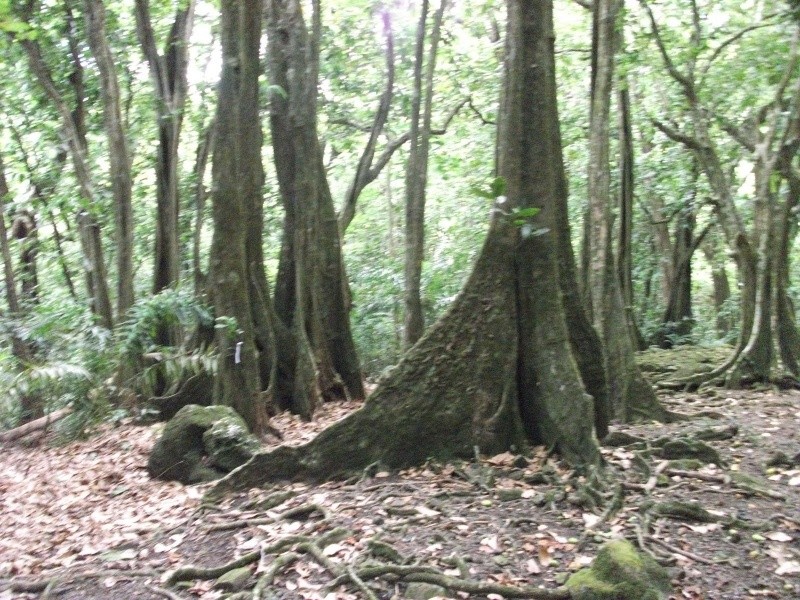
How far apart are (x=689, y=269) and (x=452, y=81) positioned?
7319mm

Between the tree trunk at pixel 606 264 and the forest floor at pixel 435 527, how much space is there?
1.26 metres

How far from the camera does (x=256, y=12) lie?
33.2 ft

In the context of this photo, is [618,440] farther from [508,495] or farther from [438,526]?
[438,526]

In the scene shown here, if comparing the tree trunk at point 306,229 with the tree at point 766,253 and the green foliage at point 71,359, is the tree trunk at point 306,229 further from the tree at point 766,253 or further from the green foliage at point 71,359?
the tree at point 766,253

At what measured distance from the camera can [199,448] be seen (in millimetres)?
8195

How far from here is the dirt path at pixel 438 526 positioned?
5027mm

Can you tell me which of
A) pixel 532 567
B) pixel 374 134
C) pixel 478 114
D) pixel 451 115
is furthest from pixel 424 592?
pixel 451 115

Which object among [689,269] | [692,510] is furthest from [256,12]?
[689,269]

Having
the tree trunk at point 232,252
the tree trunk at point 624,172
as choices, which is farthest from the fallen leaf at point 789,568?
the tree trunk at point 624,172

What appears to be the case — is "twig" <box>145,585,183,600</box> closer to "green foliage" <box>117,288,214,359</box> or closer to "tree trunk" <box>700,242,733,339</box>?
"green foliage" <box>117,288,214,359</box>

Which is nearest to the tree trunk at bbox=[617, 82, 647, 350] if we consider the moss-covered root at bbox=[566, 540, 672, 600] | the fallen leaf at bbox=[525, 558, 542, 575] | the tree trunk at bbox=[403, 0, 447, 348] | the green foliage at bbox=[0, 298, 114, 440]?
the tree trunk at bbox=[403, 0, 447, 348]

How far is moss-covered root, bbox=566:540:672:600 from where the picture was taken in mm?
4438

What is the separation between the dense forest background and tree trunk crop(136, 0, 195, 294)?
0.03 m

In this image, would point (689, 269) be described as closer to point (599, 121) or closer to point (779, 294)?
point (779, 294)
